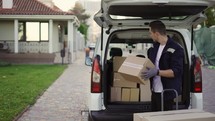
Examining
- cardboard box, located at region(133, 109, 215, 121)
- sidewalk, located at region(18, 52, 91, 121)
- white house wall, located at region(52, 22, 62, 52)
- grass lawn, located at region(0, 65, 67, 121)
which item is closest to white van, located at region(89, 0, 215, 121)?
cardboard box, located at region(133, 109, 215, 121)

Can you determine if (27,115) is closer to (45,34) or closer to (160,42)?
(160,42)

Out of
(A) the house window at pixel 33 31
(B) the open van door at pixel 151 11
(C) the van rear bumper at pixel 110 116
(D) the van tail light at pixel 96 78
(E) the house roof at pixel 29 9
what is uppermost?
(E) the house roof at pixel 29 9

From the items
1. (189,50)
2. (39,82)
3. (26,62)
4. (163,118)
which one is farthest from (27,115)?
(26,62)

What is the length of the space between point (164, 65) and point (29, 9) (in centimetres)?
2380

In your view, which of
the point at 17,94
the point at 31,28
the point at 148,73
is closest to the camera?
the point at 148,73

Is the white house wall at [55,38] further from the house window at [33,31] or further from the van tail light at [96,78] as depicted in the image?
the van tail light at [96,78]

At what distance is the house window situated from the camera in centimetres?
2761

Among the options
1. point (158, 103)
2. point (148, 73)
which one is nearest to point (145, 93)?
point (158, 103)

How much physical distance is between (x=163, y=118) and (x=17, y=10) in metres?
24.6

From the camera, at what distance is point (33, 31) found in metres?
27.6

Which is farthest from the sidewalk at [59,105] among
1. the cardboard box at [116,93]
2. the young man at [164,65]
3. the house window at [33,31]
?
the house window at [33,31]

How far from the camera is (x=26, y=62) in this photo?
26359 mm

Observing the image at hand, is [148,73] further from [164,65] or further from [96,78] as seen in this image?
[96,78]

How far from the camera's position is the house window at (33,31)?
1087 inches
